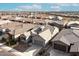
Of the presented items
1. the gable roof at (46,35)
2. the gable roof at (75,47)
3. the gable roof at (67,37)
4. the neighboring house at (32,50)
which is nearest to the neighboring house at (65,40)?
the gable roof at (67,37)

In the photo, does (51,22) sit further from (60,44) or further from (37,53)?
(37,53)

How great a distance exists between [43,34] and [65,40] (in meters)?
1.05

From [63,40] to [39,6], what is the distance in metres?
1.76

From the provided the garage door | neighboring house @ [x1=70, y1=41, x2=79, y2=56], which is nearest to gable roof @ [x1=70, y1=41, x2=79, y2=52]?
neighboring house @ [x1=70, y1=41, x2=79, y2=56]

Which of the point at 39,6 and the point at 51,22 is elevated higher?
the point at 39,6

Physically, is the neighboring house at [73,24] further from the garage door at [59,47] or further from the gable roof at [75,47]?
the garage door at [59,47]

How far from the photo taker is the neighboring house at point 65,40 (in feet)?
18.3

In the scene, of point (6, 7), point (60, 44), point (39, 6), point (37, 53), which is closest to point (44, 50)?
point (37, 53)

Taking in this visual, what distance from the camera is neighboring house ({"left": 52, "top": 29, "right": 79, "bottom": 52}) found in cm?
557

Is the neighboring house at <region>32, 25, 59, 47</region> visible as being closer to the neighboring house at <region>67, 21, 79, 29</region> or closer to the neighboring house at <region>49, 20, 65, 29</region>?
the neighboring house at <region>49, 20, 65, 29</region>

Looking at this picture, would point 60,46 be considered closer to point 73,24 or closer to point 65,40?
point 65,40

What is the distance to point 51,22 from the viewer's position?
586cm

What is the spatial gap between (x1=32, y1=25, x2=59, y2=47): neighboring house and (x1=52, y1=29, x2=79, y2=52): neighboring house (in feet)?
1.10

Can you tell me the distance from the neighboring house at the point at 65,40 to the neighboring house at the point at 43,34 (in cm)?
33
